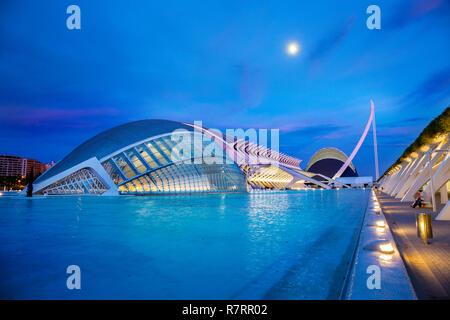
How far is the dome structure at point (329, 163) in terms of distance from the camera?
358ft

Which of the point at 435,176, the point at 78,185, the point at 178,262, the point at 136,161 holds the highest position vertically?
the point at 136,161

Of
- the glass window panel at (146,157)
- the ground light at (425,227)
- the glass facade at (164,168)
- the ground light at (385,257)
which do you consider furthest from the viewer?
the glass window panel at (146,157)

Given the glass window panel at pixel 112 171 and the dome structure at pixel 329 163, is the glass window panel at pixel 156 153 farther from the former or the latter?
the dome structure at pixel 329 163

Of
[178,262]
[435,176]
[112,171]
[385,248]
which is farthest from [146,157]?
[385,248]

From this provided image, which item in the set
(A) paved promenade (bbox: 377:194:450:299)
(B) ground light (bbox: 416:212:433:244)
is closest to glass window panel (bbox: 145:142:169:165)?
(A) paved promenade (bbox: 377:194:450:299)

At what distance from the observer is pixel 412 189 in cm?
1712

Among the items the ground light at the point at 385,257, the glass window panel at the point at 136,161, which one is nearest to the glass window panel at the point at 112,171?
the glass window panel at the point at 136,161

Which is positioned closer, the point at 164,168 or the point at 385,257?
the point at 385,257

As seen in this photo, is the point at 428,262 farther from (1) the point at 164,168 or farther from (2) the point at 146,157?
(2) the point at 146,157

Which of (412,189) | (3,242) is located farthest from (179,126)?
(3,242)

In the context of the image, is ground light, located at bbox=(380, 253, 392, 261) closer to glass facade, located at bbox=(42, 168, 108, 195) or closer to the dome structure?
glass facade, located at bbox=(42, 168, 108, 195)

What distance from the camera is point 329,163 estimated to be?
364 ft

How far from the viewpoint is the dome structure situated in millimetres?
109250
